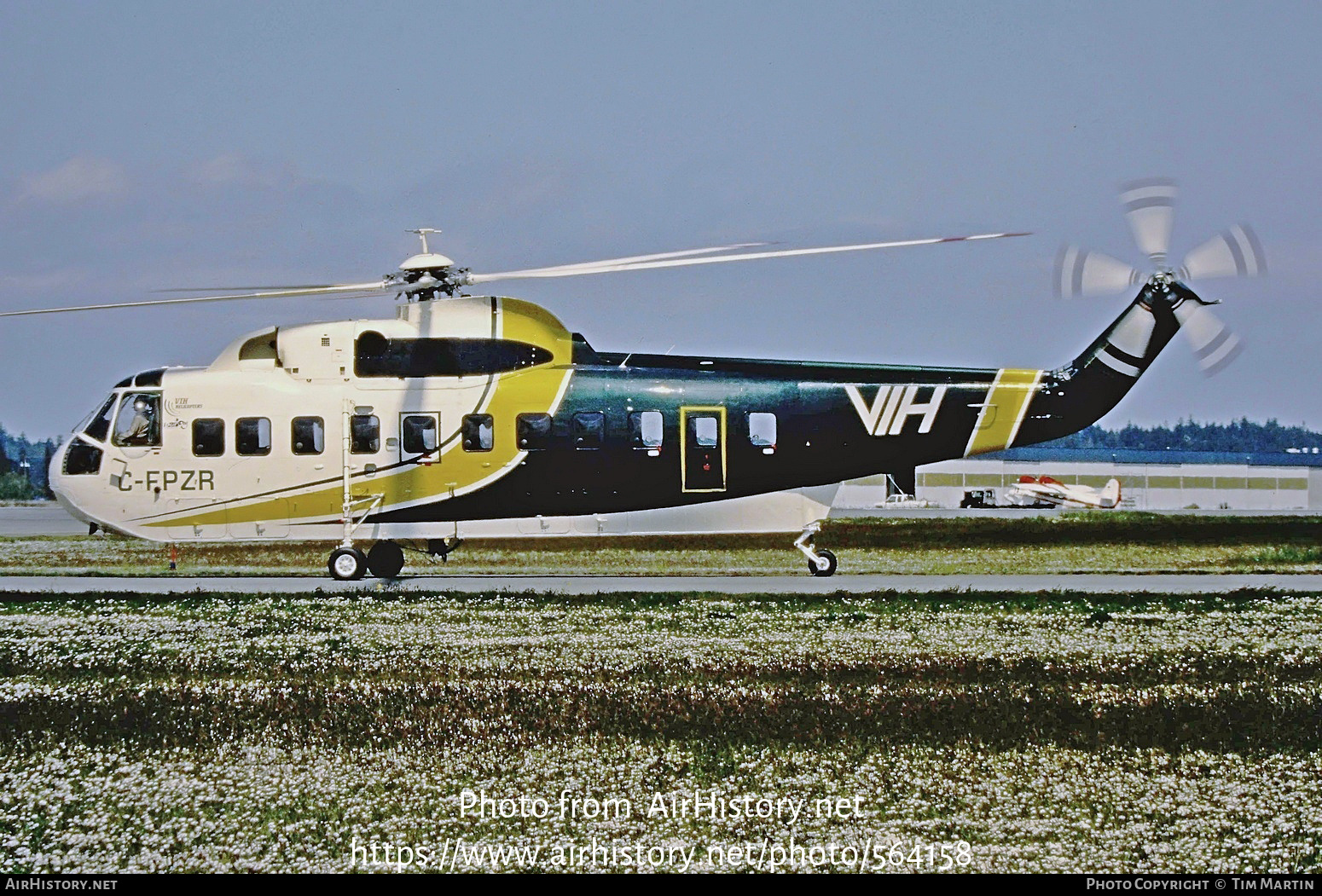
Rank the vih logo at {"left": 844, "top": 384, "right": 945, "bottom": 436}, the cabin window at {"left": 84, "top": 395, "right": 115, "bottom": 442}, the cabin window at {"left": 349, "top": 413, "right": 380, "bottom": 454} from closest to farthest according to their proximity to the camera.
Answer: the vih logo at {"left": 844, "top": 384, "right": 945, "bottom": 436}, the cabin window at {"left": 349, "top": 413, "right": 380, "bottom": 454}, the cabin window at {"left": 84, "top": 395, "right": 115, "bottom": 442}

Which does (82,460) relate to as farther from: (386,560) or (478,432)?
(478,432)

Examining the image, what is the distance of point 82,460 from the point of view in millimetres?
23766

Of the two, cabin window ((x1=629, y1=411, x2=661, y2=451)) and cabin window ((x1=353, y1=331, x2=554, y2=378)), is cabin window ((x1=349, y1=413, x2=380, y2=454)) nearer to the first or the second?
cabin window ((x1=353, y1=331, x2=554, y2=378))

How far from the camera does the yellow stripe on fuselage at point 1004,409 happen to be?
23172 mm

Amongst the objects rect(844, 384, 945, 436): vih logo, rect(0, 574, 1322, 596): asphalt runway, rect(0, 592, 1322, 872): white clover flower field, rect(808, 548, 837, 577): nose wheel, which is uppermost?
rect(844, 384, 945, 436): vih logo

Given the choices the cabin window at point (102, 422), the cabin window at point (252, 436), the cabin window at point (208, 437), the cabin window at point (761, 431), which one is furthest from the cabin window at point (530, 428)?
the cabin window at point (102, 422)

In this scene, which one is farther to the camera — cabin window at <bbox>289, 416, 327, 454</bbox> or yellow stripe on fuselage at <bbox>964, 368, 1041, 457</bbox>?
cabin window at <bbox>289, 416, 327, 454</bbox>

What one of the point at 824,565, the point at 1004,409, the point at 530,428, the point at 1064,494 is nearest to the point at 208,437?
the point at 530,428

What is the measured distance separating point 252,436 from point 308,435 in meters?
1.01

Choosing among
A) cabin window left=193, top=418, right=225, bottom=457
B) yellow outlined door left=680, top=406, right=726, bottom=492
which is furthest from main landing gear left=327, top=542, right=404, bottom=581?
yellow outlined door left=680, top=406, right=726, bottom=492

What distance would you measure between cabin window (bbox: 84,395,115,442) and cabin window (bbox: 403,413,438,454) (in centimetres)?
541

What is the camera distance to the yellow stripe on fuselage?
23.2m

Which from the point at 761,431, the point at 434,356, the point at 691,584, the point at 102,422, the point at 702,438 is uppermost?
the point at 434,356
